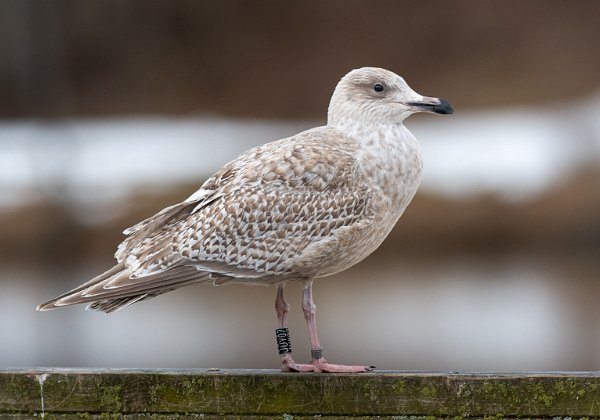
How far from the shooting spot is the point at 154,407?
3.44 meters

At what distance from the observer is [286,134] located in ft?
50.8

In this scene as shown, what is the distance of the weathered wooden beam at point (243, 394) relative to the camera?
3312 millimetres

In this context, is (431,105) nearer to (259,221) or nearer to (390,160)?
(390,160)

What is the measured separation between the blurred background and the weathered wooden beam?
26.3 feet

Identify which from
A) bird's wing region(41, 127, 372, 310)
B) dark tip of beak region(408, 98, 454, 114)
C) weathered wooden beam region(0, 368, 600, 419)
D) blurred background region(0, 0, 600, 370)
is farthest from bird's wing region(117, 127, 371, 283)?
blurred background region(0, 0, 600, 370)

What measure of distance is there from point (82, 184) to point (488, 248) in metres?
5.11

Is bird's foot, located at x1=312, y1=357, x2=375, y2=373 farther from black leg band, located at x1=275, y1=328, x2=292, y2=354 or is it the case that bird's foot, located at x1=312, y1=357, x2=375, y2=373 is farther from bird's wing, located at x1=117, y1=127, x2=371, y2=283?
bird's wing, located at x1=117, y1=127, x2=371, y2=283

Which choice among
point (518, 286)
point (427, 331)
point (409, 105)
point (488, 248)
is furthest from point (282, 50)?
point (409, 105)

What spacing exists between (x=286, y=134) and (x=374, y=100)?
11702 mm

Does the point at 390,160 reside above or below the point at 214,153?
below

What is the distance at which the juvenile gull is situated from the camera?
3641 millimetres

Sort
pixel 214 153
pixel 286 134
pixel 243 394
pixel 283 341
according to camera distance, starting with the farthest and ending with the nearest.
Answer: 1. pixel 286 134
2. pixel 214 153
3. pixel 283 341
4. pixel 243 394

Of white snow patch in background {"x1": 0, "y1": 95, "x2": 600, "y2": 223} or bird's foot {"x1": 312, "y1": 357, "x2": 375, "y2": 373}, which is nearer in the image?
bird's foot {"x1": 312, "y1": 357, "x2": 375, "y2": 373}

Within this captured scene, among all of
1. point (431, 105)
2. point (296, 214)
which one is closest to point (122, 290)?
point (296, 214)
